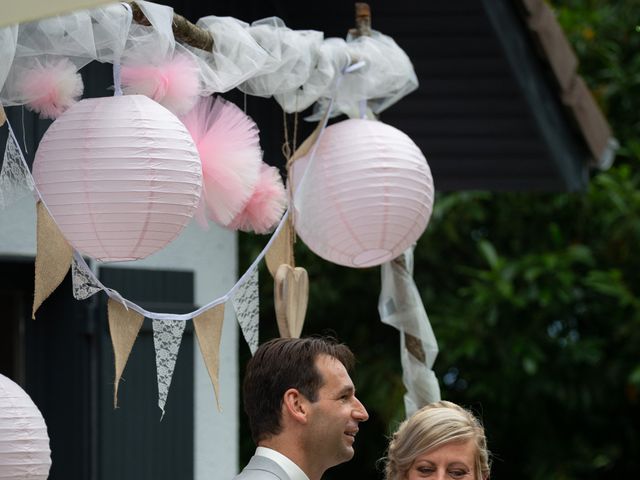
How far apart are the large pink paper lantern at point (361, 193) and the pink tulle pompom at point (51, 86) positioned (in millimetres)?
870

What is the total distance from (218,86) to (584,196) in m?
5.44

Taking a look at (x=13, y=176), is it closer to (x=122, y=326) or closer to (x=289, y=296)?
(x=122, y=326)

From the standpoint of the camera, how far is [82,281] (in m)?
3.08

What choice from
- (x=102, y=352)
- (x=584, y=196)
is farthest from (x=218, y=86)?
(x=584, y=196)

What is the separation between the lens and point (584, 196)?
848 cm

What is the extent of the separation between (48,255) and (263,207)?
746 mm

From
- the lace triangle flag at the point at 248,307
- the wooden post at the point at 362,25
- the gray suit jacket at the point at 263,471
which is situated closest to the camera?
the gray suit jacket at the point at 263,471

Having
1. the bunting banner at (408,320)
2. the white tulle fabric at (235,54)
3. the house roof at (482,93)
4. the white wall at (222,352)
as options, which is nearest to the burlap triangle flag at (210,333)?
the white tulle fabric at (235,54)

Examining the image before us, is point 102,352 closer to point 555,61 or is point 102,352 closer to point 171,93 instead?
point 171,93

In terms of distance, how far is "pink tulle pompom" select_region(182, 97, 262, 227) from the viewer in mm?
3283

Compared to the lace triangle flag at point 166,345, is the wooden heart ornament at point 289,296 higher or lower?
lower

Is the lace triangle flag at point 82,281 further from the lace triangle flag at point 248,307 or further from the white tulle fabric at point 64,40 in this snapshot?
the lace triangle flag at point 248,307

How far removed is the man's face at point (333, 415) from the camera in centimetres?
289

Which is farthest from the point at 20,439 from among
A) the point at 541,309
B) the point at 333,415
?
the point at 541,309
